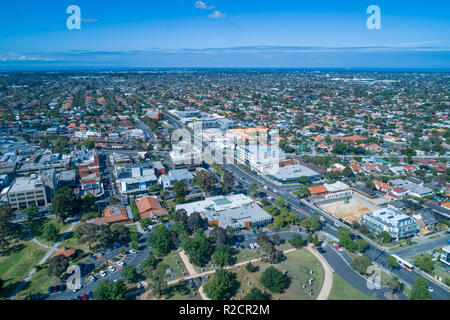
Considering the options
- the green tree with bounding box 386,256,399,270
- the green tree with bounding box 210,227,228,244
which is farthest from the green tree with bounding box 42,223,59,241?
the green tree with bounding box 386,256,399,270

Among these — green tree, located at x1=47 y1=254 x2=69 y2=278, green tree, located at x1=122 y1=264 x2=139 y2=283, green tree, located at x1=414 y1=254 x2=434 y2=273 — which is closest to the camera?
green tree, located at x1=122 y1=264 x2=139 y2=283

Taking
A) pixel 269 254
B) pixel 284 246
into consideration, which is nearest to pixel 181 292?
pixel 269 254

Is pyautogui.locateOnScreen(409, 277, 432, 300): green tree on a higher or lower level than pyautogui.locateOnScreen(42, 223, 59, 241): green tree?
lower

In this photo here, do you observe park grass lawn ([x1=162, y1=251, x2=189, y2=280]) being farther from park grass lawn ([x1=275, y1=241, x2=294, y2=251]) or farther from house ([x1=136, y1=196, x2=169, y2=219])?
park grass lawn ([x1=275, y1=241, x2=294, y2=251])

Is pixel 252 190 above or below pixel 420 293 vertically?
above

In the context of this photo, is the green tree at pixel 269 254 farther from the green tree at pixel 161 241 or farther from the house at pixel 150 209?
the house at pixel 150 209

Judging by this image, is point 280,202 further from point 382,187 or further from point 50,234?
point 50,234
